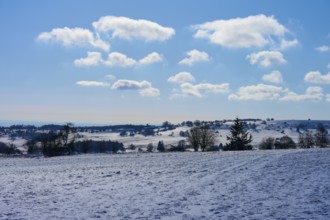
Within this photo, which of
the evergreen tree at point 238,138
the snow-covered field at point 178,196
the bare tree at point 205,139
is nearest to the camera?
the snow-covered field at point 178,196

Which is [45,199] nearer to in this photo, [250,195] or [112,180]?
[112,180]

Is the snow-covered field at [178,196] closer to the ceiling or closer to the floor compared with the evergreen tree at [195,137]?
closer to the floor

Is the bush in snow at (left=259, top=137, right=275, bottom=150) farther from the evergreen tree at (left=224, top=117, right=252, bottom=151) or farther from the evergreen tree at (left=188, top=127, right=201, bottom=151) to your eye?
the evergreen tree at (left=224, top=117, right=252, bottom=151)

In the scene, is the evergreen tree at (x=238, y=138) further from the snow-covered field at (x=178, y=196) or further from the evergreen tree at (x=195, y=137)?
the snow-covered field at (x=178, y=196)

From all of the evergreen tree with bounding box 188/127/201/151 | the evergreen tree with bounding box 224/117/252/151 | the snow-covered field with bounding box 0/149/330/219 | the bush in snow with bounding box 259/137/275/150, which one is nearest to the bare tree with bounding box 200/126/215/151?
the evergreen tree with bounding box 188/127/201/151

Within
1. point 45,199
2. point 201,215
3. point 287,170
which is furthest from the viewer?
point 287,170

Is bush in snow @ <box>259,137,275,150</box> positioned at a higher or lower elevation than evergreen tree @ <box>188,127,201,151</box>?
lower

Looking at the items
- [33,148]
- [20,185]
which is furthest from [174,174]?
[33,148]

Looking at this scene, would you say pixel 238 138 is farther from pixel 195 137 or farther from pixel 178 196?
pixel 178 196

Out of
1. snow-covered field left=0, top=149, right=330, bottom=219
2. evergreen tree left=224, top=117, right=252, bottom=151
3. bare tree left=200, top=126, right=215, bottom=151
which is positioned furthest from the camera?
bare tree left=200, top=126, right=215, bottom=151

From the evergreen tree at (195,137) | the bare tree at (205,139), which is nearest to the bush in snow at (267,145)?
the bare tree at (205,139)

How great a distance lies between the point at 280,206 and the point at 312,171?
13.1m

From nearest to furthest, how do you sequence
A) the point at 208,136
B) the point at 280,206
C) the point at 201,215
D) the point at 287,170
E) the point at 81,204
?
1. the point at 201,215
2. the point at 280,206
3. the point at 81,204
4. the point at 287,170
5. the point at 208,136

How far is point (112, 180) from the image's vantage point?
27.8m
